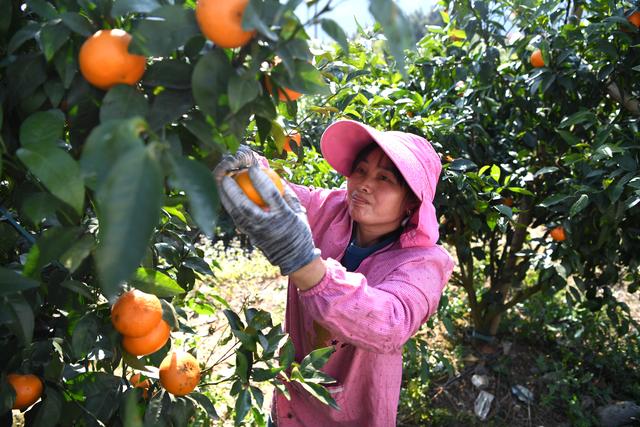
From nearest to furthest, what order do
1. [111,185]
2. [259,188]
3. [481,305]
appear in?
[111,185] → [259,188] → [481,305]

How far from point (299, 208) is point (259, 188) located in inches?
4.5

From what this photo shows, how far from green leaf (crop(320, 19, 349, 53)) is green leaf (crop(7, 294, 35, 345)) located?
564mm

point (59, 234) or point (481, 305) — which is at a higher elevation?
point (59, 234)

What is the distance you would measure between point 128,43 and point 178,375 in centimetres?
60

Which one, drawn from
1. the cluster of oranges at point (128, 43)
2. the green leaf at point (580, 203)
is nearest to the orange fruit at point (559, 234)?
the green leaf at point (580, 203)

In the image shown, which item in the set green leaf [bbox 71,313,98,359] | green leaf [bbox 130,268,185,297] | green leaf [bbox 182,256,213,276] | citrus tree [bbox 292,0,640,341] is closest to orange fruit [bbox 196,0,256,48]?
green leaf [bbox 130,268,185,297]

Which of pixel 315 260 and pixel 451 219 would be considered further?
pixel 451 219

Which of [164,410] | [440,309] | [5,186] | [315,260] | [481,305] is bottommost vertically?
[481,305]

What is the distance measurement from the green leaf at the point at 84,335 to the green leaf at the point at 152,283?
4.0 inches

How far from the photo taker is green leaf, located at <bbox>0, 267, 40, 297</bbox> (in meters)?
0.70

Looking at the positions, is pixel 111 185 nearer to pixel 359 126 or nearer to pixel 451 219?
pixel 359 126

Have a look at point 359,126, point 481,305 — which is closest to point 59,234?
point 359,126

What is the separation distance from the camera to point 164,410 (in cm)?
101

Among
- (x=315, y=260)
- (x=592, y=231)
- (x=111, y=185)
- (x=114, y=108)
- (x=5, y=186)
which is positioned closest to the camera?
(x=111, y=185)
